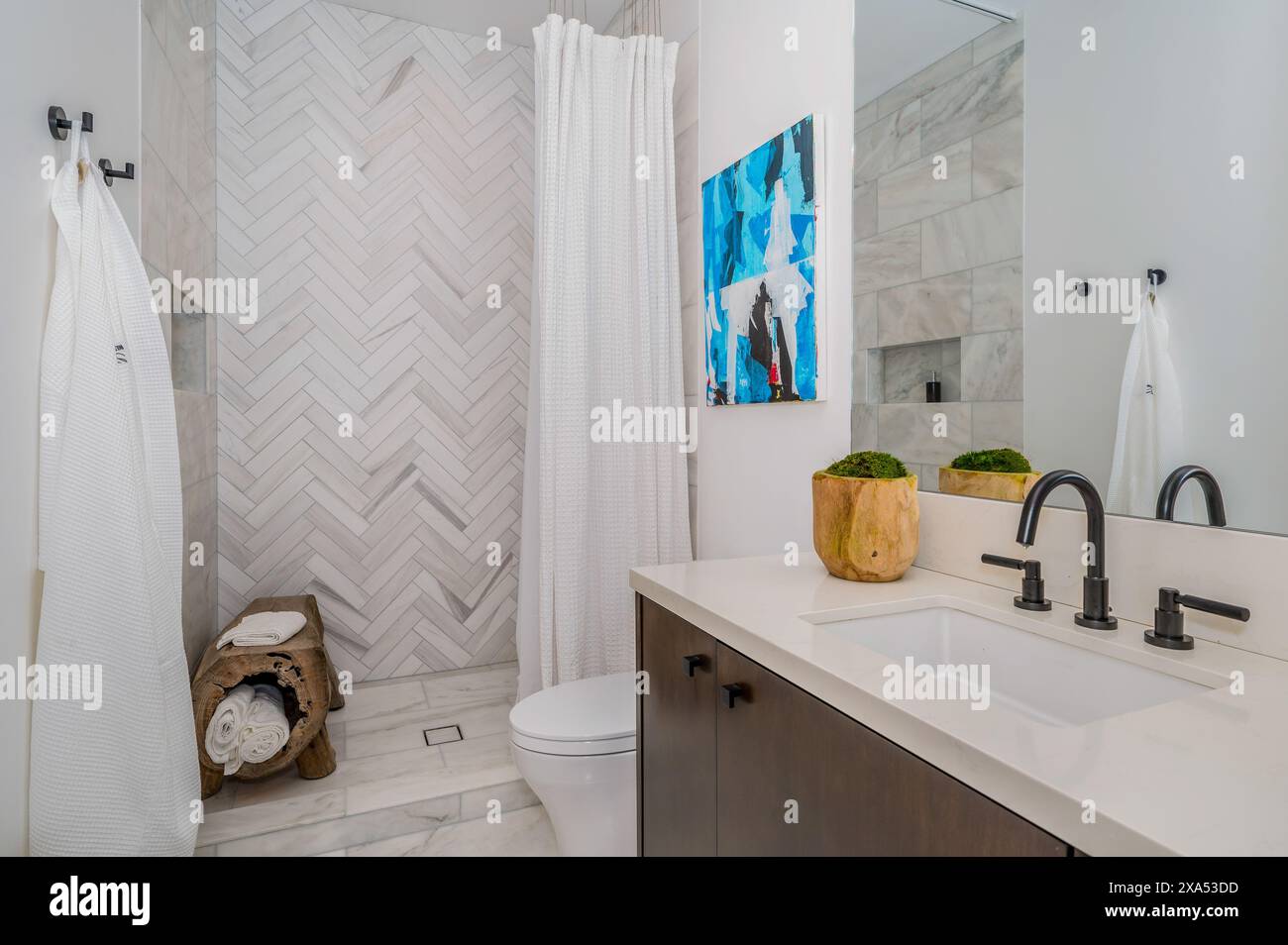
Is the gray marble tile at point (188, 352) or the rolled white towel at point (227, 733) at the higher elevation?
the gray marble tile at point (188, 352)

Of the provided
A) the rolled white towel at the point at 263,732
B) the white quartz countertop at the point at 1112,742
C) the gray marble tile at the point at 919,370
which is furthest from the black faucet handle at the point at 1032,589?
the rolled white towel at the point at 263,732

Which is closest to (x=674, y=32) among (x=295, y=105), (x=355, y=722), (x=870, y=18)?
(x=870, y=18)

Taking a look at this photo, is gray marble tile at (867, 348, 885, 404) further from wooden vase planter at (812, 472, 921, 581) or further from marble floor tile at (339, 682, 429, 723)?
marble floor tile at (339, 682, 429, 723)

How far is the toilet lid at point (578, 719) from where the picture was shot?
156cm

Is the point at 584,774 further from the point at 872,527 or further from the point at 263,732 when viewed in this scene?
the point at 263,732

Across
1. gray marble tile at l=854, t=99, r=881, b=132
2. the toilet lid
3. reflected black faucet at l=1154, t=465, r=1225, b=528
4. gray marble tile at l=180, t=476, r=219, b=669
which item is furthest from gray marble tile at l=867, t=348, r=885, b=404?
gray marble tile at l=180, t=476, r=219, b=669

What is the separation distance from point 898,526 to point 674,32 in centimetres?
199

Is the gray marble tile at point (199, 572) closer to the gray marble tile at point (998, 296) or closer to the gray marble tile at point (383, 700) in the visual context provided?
the gray marble tile at point (383, 700)

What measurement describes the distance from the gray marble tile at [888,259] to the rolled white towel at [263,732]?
1923mm

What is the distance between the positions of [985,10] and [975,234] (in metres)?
0.40

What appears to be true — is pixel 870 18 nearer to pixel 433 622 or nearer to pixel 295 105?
pixel 295 105

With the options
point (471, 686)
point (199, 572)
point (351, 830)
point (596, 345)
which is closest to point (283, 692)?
point (351, 830)

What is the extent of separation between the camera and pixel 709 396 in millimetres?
2170

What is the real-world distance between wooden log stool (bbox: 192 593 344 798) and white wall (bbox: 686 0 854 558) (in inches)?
49.5
